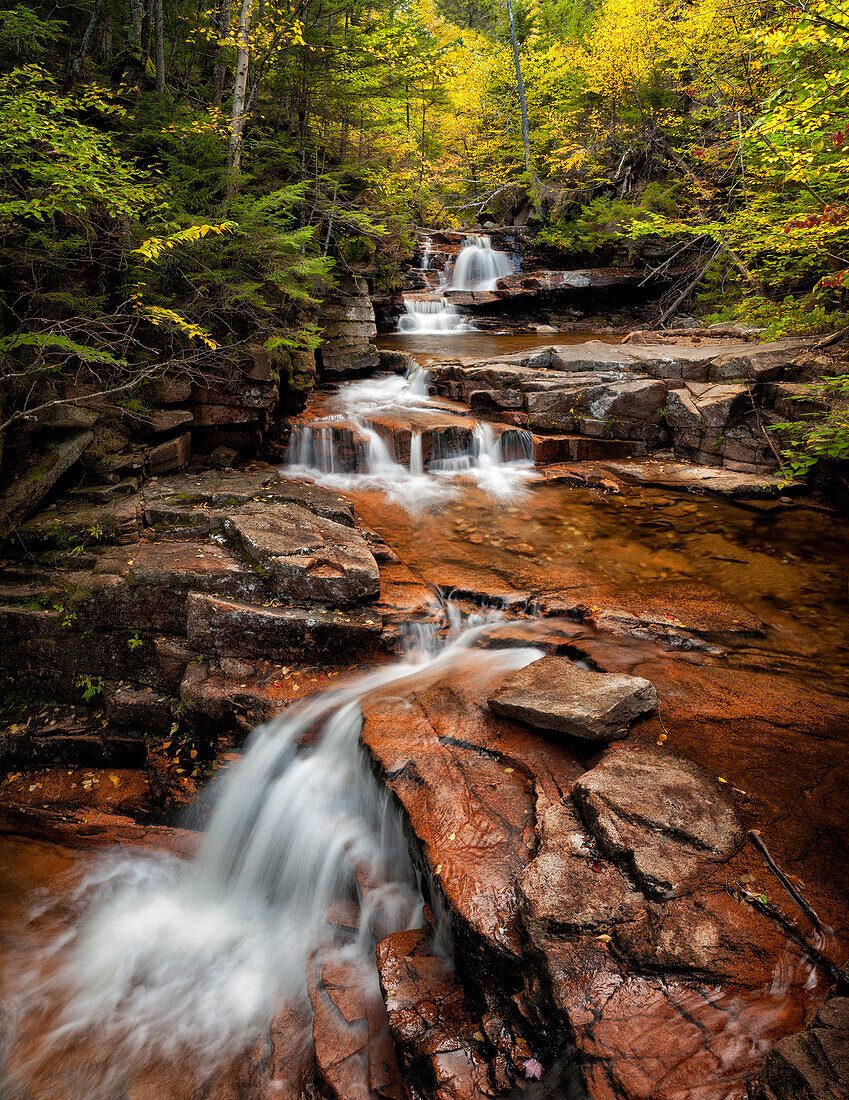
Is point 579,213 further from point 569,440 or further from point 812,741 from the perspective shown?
point 812,741

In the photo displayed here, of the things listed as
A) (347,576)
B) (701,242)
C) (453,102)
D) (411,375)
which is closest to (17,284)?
(347,576)

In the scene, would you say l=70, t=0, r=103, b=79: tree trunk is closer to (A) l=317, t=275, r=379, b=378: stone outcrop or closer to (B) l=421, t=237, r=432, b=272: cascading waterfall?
(A) l=317, t=275, r=379, b=378: stone outcrop

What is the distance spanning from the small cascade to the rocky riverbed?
35.3 feet

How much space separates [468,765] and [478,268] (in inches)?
814

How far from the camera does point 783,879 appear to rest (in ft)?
8.43

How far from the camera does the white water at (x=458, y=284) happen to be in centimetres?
1753

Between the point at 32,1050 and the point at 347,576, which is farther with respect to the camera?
the point at 347,576

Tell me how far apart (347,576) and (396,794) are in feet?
7.68

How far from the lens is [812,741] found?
3623mm

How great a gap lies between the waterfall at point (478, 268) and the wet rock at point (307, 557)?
54.3 ft

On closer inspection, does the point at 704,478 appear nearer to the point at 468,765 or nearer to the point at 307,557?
the point at 307,557

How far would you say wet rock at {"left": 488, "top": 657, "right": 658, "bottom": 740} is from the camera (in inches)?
139

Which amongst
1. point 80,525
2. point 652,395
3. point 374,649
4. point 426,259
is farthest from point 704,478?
point 426,259

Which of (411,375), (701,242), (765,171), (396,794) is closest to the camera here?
(396,794)
